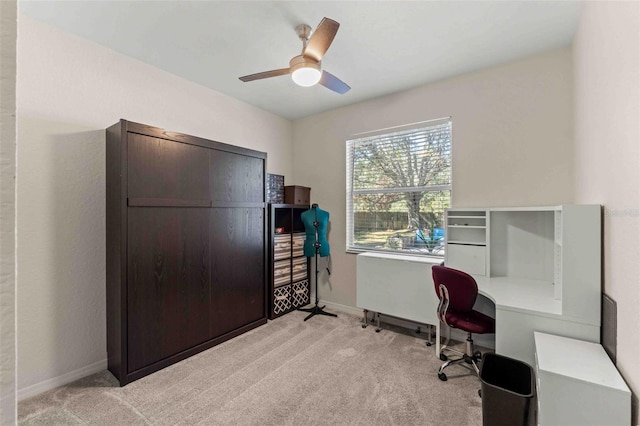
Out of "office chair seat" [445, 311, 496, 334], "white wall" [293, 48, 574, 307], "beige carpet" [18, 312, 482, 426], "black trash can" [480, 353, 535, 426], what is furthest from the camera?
"white wall" [293, 48, 574, 307]

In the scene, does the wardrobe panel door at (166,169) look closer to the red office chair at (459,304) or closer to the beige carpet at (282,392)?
the beige carpet at (282,392)

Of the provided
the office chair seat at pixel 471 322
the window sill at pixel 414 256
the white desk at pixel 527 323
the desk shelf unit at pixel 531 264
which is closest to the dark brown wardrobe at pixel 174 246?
the window sill at pixel 414 256

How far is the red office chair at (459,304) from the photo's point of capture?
222 cm

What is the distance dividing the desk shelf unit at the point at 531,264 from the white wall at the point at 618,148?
0.12 m

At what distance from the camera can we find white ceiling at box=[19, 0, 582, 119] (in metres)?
1.98

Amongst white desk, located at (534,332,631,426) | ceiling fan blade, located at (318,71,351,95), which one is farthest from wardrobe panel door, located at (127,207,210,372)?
white desk, located at (534,332,631,426)

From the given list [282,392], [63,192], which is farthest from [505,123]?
[63,192]

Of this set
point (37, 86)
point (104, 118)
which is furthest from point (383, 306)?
point (37, 86)

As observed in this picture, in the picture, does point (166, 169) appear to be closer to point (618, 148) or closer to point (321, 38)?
point (321, 38)

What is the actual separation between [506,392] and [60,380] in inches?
127

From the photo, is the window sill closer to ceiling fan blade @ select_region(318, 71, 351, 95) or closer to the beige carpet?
the beige carpet

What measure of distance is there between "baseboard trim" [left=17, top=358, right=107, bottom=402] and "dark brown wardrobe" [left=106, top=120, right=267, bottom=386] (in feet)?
0.40

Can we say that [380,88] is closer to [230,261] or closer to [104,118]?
[230,261]

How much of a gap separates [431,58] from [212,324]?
3365 millimetres
